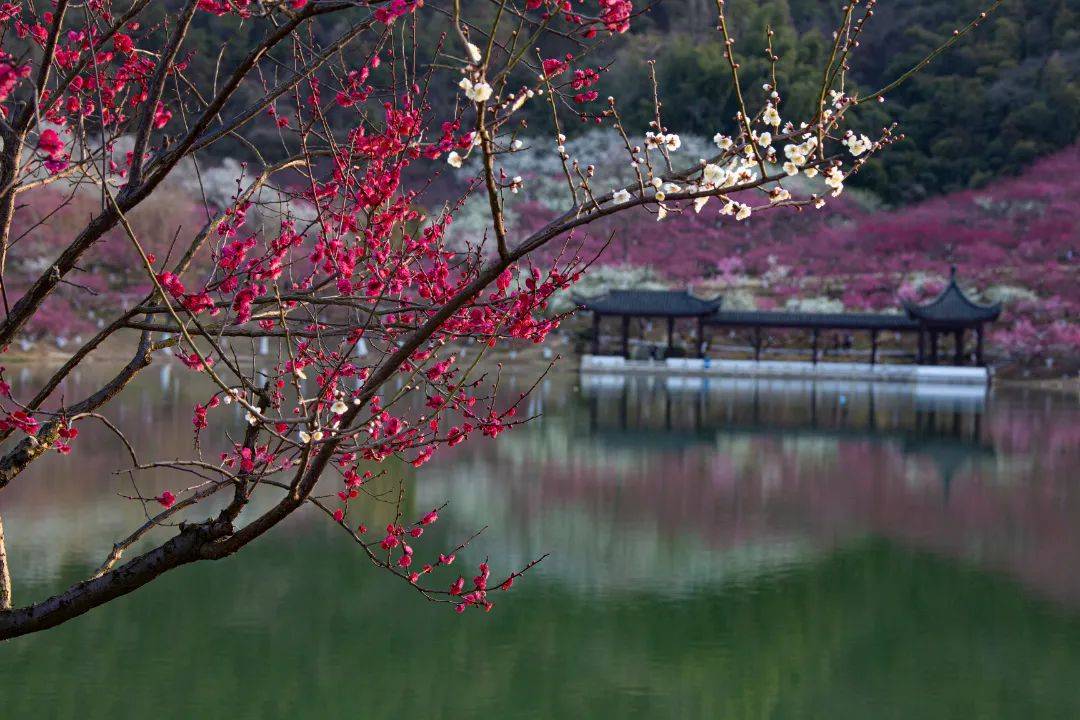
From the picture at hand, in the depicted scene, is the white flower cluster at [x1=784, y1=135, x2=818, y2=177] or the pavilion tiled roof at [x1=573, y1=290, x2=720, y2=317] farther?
the pavilion tiled roof at [x1=573, y1=290, x2=720, y2=317]

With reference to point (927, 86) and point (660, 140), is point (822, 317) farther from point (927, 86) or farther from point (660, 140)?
point (660, 140)

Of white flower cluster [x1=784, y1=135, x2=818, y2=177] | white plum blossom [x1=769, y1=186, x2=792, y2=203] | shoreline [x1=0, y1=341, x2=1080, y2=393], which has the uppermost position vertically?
white flower cluster [x1=784, y1=135, x2=818, y2=177]

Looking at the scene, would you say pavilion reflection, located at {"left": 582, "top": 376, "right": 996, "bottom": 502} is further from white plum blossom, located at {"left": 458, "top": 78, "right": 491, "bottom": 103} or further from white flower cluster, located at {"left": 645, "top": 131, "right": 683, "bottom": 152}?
white plum blossom, located at {"left": 458, "top": 78, "right": 491, "bottom": 103}

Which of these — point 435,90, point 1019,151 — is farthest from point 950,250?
point 435,90

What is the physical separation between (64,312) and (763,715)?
107 feet

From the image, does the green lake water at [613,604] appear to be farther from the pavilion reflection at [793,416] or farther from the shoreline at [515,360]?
the shoreline at [515,360]

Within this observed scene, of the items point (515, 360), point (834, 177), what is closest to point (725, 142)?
point (834, 177)

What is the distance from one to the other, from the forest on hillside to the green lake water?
36.6 m

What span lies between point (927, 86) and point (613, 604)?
159ft

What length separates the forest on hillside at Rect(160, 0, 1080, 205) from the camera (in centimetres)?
4853

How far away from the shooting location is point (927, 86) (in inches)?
2029

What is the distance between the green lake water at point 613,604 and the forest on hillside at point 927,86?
36.6 m

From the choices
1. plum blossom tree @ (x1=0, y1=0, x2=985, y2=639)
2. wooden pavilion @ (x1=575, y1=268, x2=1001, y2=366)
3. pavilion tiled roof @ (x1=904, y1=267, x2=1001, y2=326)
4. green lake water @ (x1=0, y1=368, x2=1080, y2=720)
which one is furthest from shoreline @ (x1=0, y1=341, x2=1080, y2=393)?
plum blossom tree @ (x1=0, y1=0, x2=985, y2=639)

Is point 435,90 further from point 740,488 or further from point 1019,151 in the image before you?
point 740,488
